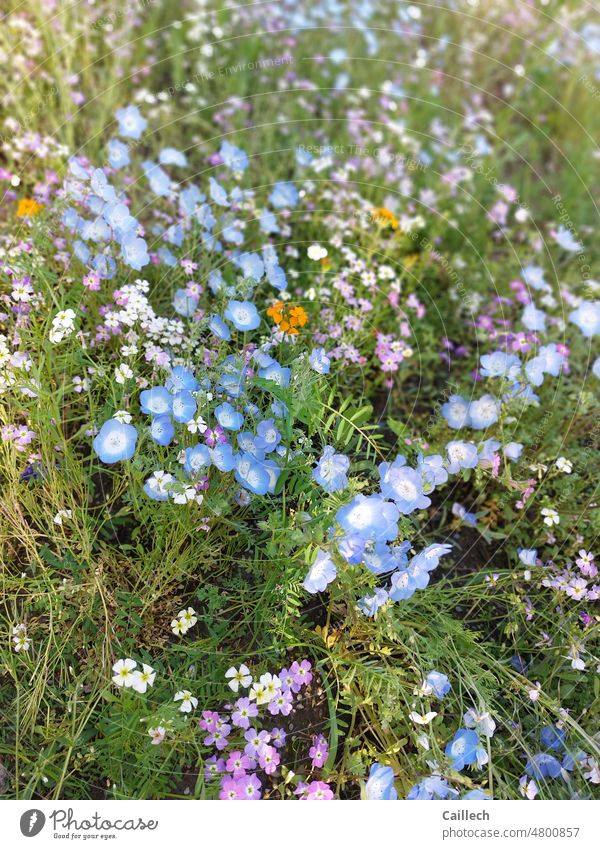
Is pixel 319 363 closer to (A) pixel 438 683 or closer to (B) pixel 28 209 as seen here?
(A) pixel 438 683

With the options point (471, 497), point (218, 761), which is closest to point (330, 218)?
point (471, 497)

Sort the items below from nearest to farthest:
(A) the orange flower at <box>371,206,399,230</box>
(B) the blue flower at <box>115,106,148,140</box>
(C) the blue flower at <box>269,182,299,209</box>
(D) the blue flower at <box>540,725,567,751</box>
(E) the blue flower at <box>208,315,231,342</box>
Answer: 1. (D) the blue flower at <box>540,725,567,751</box>
2. (E) the blue flower at <box>208,315,231,342</box>
3. (A) the orange flower at <box>371,206,399,230</box>
4. (C) the blue flower at <box>269,182,299,209</box>
5. (B) the blue flower at <box>115,106,148,140</box>

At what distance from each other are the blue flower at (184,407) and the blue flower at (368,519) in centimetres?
46

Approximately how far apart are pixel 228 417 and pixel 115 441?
0.97ft

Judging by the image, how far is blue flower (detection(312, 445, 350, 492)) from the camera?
1.79 metres

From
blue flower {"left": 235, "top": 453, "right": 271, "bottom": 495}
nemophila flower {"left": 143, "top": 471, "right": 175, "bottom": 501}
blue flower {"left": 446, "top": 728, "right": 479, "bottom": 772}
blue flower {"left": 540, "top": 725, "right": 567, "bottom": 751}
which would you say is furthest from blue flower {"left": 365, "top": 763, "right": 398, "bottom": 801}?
nemophila flower {"left": 143, "top": 471, "right": 175, "bottom": 501}

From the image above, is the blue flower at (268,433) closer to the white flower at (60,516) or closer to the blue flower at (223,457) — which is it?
the blue flower at (223,457)

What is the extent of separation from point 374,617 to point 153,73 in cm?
304

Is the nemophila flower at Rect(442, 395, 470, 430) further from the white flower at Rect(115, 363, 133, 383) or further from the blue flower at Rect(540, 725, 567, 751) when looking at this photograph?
the white flower at Rect(115, 363, 133, 383)

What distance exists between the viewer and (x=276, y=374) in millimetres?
2020

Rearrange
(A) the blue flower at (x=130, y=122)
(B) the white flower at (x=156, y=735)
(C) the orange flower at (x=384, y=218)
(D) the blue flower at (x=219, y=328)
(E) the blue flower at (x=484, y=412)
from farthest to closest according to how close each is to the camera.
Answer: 1. (A) the blue flower at (x=130, y=122)
2. (C) the orange flower at (x=384, y=218)
3. (E) the blue flower at (x=484, y=412)
4. (D) the blue flower at (x=219, y=328)
5. (B) the white flower at (x=156, y=735)

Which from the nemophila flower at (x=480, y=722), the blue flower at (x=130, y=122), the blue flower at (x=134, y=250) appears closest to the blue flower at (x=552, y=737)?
the nemophila flower at (x=480, y=722)

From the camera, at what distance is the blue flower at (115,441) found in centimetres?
185

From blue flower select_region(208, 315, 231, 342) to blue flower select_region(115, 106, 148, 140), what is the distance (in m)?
1.41
